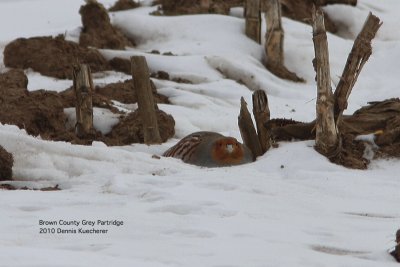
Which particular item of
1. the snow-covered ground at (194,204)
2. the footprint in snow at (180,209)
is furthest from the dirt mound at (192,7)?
the footprint in snow at (180,209)

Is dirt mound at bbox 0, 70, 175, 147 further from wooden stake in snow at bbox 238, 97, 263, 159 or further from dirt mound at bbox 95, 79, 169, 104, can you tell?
wooden stake in snow at bbox 238, 97, 263, 159

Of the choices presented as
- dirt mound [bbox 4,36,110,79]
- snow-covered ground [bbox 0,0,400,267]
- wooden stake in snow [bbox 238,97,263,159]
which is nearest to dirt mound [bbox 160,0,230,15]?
dirt mound [bbox 4,36,110,79]

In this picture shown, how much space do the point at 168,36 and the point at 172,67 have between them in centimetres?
A: 161

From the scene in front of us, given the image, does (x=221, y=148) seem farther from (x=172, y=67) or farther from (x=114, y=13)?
(x=114, y=13)

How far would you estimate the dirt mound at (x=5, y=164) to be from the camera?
5907mm

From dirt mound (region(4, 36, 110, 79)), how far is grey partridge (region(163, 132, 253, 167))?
3.42m

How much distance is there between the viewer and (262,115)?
7.54 m

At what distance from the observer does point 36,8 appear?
47.2 feet

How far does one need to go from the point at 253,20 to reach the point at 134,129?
14.9 ft

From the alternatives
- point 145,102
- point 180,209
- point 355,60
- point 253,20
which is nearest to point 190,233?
point 180,209

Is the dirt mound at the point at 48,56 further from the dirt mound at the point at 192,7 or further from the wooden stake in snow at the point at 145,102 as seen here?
the dirt mound at the point at 192,7

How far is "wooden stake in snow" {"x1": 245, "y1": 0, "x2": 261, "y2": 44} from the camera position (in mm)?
12594

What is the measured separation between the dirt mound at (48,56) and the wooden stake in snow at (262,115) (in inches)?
146

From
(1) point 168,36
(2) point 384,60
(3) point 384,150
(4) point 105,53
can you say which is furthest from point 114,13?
(3) point 384,150
